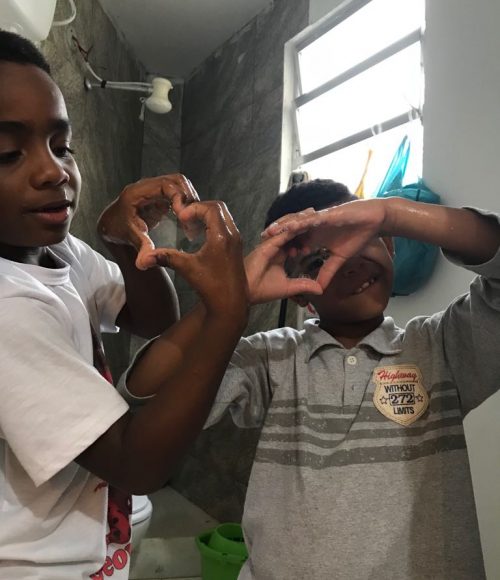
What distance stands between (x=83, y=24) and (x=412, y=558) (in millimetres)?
2129

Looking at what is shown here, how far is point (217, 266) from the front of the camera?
0.49 m

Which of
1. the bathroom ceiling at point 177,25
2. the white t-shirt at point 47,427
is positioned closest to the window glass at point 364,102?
the bathroom ceiling at point 177,25

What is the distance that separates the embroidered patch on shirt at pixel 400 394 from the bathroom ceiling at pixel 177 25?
201 centimetres

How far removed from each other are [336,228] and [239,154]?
5.63 feet

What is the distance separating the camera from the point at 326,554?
696 millimetres

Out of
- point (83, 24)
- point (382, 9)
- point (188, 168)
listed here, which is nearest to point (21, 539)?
point (382, 9)

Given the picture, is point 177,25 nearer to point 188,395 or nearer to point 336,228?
point 336,228

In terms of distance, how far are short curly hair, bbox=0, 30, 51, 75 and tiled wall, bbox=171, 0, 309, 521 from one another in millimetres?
1438

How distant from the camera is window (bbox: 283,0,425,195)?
5.28 ft

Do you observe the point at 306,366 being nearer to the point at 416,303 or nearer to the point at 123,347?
the point at 416,303

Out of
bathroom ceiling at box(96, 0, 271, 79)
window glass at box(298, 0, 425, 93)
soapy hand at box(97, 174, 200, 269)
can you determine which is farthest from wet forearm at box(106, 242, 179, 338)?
bathroom ceiling at box(96, 0, 271, 79)

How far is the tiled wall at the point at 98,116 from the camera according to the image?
186cm

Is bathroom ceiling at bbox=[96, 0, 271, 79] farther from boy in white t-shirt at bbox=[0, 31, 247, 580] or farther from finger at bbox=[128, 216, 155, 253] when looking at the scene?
finger at bbox=[128, 216, 155, 253]

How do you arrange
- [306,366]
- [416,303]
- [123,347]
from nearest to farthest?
[306,366] < [416,303] < [123,347]
